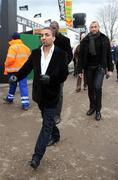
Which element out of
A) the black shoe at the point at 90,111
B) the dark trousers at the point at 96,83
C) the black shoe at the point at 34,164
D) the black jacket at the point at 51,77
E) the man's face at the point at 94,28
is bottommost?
the black shoe at the point at 90,111

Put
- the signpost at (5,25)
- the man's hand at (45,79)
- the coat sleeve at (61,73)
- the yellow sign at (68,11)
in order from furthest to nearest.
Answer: the yellow sign at (68,11)
the signpost at (5,25)
the coat sleeve at (61,73)
the man's hand at (45,79)

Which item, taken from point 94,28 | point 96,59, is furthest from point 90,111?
point 94,28

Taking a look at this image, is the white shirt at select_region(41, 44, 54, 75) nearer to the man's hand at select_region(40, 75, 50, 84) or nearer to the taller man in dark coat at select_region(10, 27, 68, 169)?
the taller man in dark coat at select_region(10, 27, 68, 169)

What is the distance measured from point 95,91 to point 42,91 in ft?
9.88

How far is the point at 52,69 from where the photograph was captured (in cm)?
532

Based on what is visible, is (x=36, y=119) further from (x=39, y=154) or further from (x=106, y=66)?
(x=39, y=154)

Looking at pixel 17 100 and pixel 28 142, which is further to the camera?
pixel 17 100

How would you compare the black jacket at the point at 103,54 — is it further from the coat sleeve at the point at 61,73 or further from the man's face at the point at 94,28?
the coat sleeve at the point at 61,73

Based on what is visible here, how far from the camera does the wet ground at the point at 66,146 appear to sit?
5.35 meters

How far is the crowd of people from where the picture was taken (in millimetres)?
5352

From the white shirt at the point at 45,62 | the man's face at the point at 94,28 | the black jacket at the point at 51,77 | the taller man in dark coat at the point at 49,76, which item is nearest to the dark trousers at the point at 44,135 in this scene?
the taller man in dark coat at the point at 49,76

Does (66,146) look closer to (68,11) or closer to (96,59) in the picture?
(96,59)

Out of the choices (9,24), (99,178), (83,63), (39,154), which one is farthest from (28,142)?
(9,24)

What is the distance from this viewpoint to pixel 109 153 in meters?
6.18
